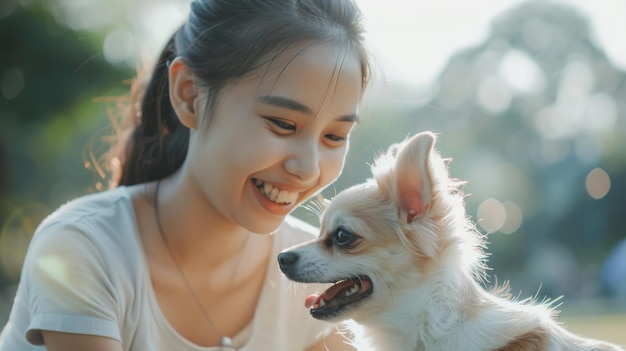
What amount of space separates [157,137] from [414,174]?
3.53ft

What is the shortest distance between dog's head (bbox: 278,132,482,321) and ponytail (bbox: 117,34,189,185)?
0.71m

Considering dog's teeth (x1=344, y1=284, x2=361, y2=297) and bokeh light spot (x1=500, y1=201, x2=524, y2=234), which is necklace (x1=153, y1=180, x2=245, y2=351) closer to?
dog's teeth (x1=344, y1=284, x2=361, y2=297)

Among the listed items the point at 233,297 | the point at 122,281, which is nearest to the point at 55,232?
the point at 122,281

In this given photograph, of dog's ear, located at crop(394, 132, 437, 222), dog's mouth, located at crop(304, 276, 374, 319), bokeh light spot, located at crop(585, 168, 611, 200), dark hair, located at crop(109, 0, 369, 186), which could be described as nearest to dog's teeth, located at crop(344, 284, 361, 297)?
dog's mouth, located at crop(304, 276, 374, 319)

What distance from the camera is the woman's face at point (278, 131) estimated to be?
2125 mm

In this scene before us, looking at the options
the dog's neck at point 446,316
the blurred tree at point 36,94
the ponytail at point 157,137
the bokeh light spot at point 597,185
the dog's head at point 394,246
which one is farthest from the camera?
the bokeh light spot at point 597,185

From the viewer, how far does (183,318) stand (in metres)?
2.50

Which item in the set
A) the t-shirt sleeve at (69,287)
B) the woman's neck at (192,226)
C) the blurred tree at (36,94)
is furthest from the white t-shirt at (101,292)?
the blurred tree at (36,94)

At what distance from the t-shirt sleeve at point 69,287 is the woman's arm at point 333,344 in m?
0.85

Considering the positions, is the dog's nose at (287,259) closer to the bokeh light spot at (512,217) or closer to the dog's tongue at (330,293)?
the dog's tongue at (330,293)

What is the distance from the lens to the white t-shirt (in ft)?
6.98

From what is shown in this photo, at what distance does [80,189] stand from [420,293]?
1114 cm

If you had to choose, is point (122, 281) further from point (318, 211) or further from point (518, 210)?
point (518, 210)

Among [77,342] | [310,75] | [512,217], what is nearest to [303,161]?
[310,75]
